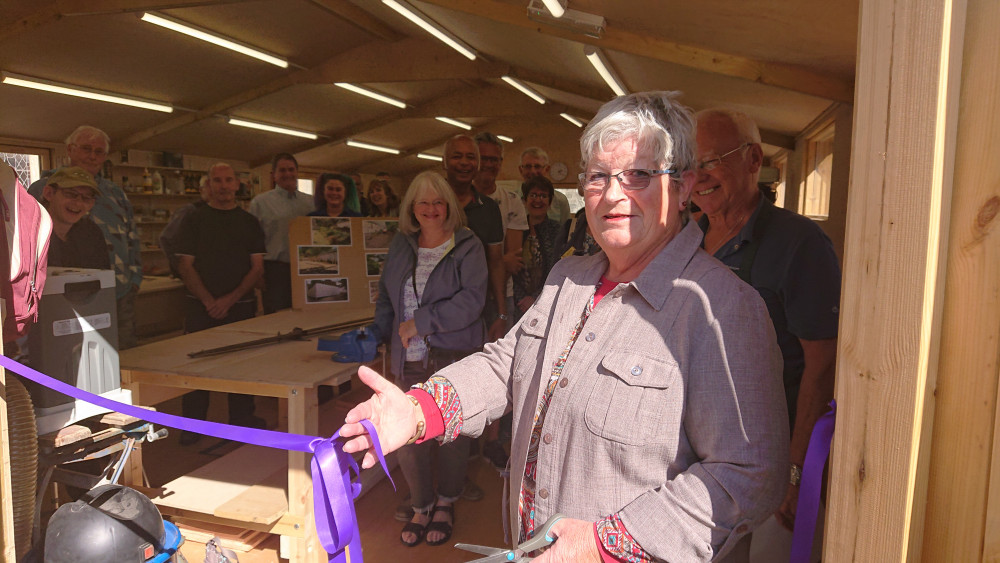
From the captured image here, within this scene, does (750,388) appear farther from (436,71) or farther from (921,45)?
(436,71)

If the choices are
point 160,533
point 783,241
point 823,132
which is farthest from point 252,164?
point 783,241

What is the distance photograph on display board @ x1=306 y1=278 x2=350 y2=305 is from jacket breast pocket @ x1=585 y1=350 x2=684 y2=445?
3.31 meters

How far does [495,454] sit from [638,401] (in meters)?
3.02

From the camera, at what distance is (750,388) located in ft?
3.49

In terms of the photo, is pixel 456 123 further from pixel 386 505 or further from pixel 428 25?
pixel 386 505

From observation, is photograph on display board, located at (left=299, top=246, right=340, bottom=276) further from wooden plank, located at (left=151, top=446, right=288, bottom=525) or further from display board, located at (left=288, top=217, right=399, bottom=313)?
wooden plank, located at (left=151, top=446, right=288, bottom=525)

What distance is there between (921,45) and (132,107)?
407 inches

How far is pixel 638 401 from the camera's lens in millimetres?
1111


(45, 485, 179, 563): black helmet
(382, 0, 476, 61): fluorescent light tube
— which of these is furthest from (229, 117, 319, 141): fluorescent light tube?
(45, 485, 179, 563): black helmet

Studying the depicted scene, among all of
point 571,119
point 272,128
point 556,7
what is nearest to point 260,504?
point 556,7

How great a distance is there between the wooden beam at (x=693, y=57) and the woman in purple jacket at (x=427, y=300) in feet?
6.93

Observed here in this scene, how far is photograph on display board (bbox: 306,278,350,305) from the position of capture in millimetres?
4156

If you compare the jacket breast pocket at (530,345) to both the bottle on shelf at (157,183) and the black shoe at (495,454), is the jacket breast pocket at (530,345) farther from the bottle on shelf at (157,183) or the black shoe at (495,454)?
the bottle on shelf at (157,183)

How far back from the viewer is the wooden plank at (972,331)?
2.46ft
